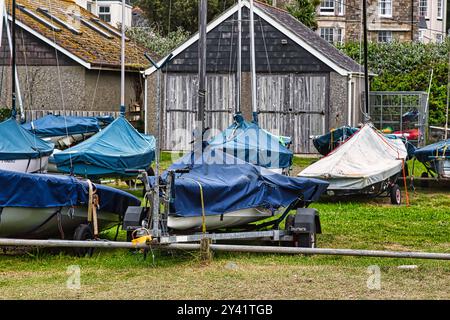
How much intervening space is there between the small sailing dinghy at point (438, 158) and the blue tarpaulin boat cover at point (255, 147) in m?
3.82

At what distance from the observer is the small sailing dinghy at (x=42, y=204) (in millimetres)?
15938

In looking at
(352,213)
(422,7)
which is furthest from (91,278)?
(422,7)

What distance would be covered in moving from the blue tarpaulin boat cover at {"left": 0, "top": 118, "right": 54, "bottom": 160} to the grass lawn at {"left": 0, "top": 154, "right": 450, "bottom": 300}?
7461mm

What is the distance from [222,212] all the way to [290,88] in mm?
22407

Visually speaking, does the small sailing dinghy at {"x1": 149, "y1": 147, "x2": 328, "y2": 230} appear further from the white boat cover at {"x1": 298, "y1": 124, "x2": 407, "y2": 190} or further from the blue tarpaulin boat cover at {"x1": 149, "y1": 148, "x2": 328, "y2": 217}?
the white boat cover at {"x1": 298, "y1": 124, "x2": 407, "y2": 190}

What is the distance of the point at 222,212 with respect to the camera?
1617 cm

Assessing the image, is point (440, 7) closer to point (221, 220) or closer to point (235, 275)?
point (221, 220)

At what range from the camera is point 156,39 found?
55.3 m

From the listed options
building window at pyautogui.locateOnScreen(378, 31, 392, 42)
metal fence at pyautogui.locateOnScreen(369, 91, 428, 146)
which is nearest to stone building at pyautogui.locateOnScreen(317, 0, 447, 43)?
building window at pyautogui.locateOnScreen(378, 31, 392, 42)

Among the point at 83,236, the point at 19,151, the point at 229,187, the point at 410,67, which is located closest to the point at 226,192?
the point at 229,187

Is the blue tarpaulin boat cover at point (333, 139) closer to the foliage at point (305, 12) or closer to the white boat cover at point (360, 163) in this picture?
the white boat cover at point (360, 163)

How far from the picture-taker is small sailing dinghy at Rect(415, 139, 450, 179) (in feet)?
88.3

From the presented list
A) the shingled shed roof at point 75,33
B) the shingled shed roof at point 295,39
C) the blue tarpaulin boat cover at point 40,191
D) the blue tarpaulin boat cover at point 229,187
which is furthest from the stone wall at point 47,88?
the blue tarpaulin boat cover at point 40,191
